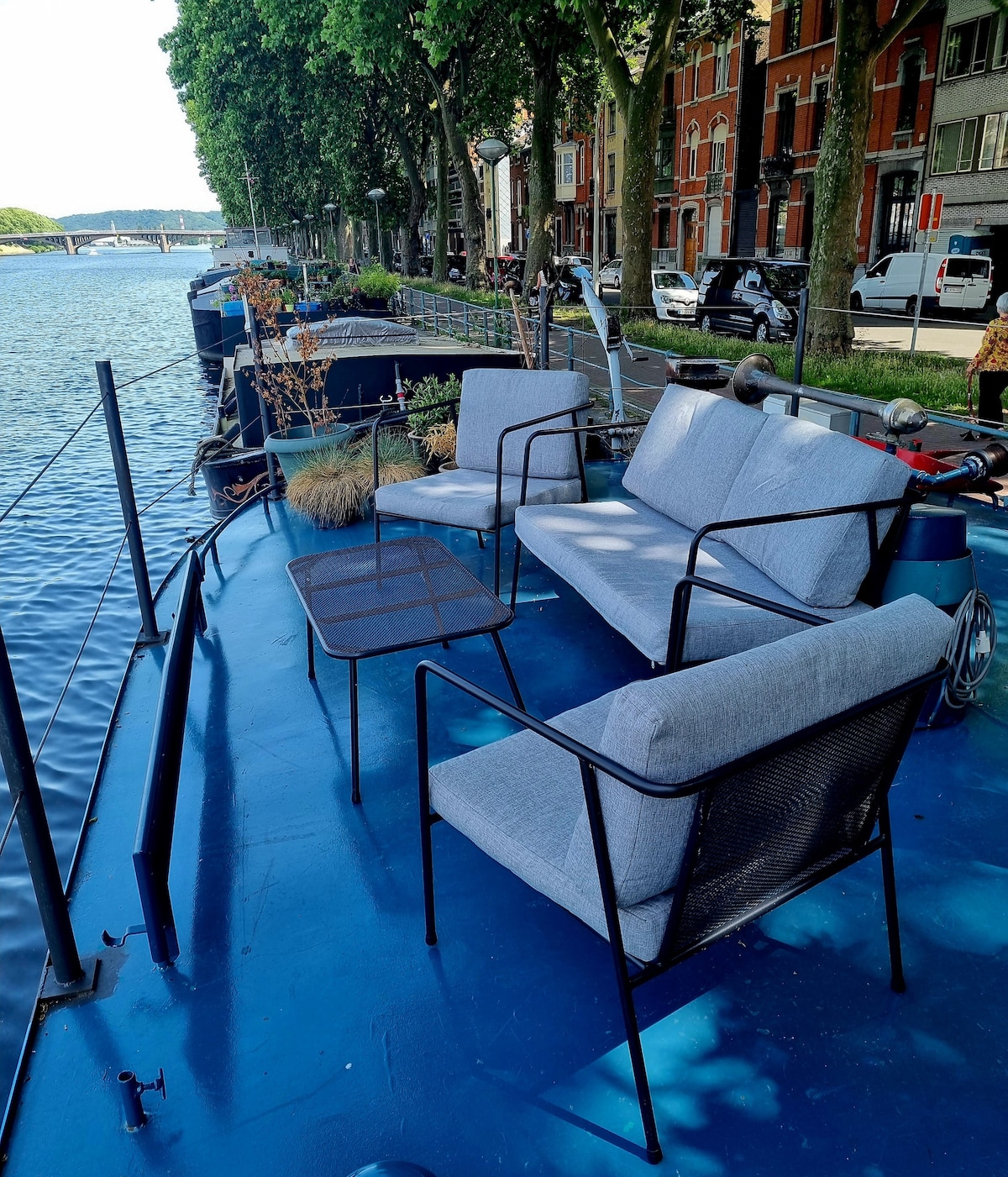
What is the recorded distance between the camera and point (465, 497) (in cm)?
A: 470

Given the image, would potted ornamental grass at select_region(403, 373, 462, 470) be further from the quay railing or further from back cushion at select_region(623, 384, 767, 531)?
back cushion at select_region(623, 384, 767, 531)

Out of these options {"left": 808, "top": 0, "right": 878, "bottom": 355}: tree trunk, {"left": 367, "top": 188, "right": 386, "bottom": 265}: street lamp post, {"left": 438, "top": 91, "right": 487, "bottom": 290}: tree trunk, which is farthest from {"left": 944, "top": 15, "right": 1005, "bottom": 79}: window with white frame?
{"left": 367, "top": 188, "right": 386, "bottom": 265}: street lamp post

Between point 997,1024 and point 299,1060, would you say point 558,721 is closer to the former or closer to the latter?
point 299,1060

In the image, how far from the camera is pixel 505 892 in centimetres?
263

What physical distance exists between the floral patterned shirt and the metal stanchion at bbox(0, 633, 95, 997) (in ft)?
34.0

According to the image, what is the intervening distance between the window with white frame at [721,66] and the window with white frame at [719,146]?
4.73 ft

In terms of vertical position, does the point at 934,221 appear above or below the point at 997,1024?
above

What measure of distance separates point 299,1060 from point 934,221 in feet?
66.1

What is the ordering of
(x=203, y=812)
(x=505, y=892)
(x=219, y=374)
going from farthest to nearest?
(x=219, y=374) → (x=203, y=812) → (x=505, y=892)

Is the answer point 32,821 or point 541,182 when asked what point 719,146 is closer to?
point 541,182

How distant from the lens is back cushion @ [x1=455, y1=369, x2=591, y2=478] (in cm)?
507

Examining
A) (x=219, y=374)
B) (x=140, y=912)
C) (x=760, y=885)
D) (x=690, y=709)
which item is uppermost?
(x=690, y=709)

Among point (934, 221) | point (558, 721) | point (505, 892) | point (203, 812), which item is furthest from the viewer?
point (934, 221)

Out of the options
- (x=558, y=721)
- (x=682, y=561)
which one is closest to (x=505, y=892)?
(x=558, y=721)
